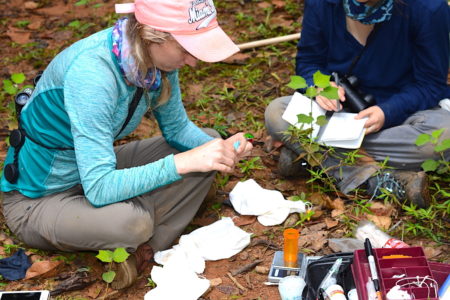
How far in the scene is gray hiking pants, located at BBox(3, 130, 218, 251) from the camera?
2.95 m

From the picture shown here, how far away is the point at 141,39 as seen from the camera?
2752 millimetres

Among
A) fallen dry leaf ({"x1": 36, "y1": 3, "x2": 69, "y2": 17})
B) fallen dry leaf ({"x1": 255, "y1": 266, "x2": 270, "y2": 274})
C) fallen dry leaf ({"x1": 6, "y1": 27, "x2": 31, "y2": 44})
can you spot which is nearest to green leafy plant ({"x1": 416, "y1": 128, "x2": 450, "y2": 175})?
fallen dry leaf ({"x1": 255, "y1": 266, "x2": 270, "y2": 274})

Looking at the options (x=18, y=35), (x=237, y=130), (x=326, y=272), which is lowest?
(x=237, y=130)

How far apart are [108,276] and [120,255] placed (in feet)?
0.47

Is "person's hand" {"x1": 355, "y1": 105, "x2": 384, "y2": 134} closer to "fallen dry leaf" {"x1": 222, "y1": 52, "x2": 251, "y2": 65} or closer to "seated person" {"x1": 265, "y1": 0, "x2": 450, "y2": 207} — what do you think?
"seated person" {"x1": 265, "y1": 0, "x2": 450, "y2": 207}

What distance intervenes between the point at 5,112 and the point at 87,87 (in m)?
1.98

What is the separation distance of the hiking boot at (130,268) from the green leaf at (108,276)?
4 centimetres

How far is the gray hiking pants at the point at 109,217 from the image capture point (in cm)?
A: 295

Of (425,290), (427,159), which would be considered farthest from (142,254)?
(427,159)

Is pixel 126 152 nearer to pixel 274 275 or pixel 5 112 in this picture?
pixel 274 275

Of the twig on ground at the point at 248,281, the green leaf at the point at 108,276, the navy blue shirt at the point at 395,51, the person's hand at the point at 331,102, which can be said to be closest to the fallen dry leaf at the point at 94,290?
the green leaf at the point at 108,276

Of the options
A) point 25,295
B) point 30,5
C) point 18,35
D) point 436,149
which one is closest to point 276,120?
point 436,149

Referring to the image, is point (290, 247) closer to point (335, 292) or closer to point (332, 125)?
point (335, 292)

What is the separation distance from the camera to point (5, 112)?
4488mm
